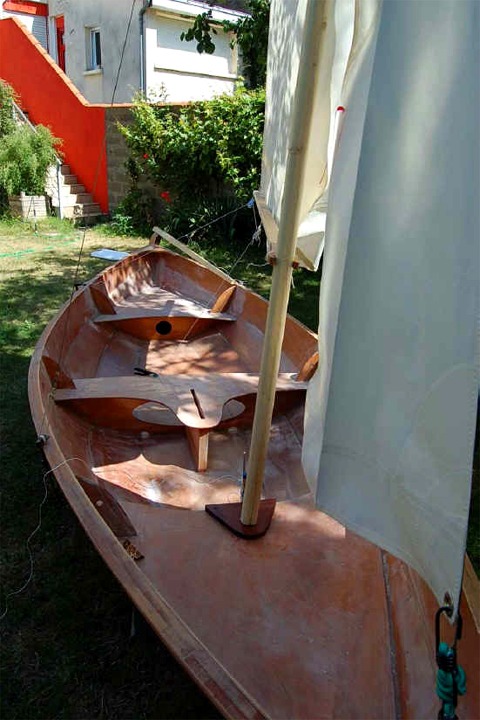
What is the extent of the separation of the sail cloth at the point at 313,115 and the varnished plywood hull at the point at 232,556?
111cm

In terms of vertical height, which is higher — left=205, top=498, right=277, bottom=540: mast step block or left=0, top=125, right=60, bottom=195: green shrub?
left=0, top=125, right=60, bottom=195: green shrub

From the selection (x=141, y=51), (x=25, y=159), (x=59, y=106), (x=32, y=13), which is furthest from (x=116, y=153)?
(x=32, y=13)

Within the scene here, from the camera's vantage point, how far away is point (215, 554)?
7.23ft

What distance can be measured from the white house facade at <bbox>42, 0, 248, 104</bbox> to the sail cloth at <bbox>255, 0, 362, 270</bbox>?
28.5 ft

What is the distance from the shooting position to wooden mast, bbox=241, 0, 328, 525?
1.72 metres

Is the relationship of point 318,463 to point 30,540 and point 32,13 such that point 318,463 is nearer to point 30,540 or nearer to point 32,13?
point 30,540

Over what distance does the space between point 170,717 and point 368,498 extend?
133 centimetres

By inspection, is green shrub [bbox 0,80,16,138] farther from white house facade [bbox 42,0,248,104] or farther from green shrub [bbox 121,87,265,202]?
green shrub [bbox 121,87,265,202]

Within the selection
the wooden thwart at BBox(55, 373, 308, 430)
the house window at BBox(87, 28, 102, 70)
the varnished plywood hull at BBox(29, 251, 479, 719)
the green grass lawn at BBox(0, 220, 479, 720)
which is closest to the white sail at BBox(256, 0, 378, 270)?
the wooden thwart at BBox(55, 373, 308, 430)

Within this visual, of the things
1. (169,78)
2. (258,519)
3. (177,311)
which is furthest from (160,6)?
(258,519)

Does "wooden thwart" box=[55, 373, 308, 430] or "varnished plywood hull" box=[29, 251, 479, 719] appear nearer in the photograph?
"varnished plywood hull" box=[29, 251, 479, 719]

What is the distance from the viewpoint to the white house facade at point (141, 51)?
12.5 metres

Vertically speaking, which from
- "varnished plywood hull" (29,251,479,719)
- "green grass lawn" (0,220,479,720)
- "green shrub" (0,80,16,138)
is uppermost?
"green shrub" (0,80,16,138)

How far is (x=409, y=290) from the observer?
3.99 ft
